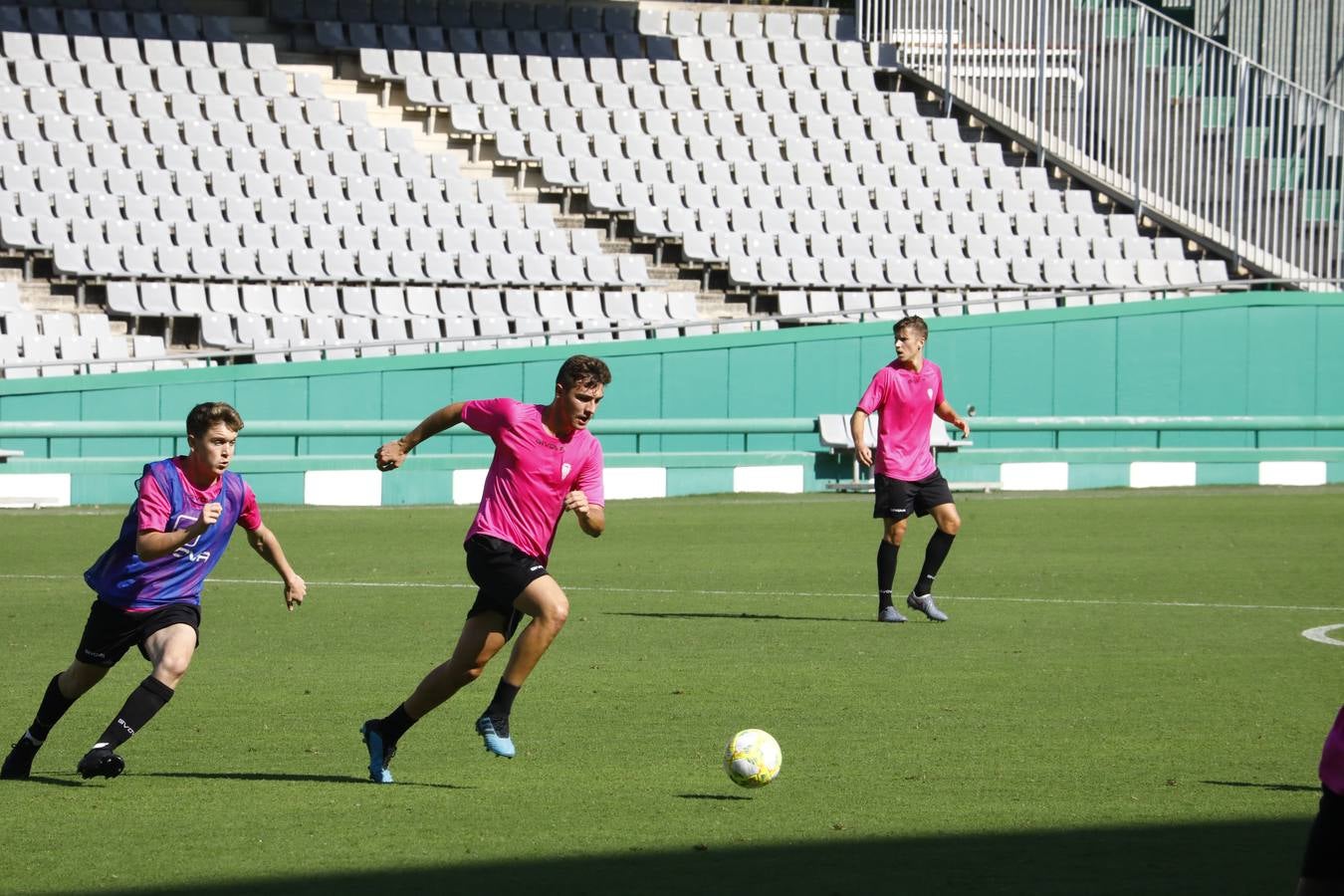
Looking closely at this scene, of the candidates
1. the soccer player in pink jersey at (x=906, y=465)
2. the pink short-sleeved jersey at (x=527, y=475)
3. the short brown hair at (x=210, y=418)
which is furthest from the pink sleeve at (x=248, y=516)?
the soccer player in pink jersey at (x=906, y=465)

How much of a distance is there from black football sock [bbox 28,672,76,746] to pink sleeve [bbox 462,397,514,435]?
189 centimetres

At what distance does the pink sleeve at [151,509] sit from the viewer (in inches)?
301

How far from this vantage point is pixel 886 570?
1400 centimetres

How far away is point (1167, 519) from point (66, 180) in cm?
1575

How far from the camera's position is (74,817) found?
7.29m

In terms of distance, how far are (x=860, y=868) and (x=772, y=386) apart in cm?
2295

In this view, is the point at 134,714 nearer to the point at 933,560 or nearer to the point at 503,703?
the point at 503,703

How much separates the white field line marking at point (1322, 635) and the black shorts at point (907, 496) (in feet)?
8.26

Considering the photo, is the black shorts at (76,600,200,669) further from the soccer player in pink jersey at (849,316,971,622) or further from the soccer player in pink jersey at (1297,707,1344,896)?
the soccer player in pink jersey at (849,316,971,622)

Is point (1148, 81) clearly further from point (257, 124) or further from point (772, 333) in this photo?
point (257, 124)

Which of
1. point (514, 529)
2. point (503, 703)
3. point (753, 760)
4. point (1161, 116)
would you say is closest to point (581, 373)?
point (514, 529)

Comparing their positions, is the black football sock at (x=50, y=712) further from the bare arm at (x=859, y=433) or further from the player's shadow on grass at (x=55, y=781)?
the bare arm at (x=859, y=433)

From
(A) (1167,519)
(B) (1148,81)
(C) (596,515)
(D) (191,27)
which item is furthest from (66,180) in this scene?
(C) (596,515)

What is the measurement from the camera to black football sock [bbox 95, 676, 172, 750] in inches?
302
